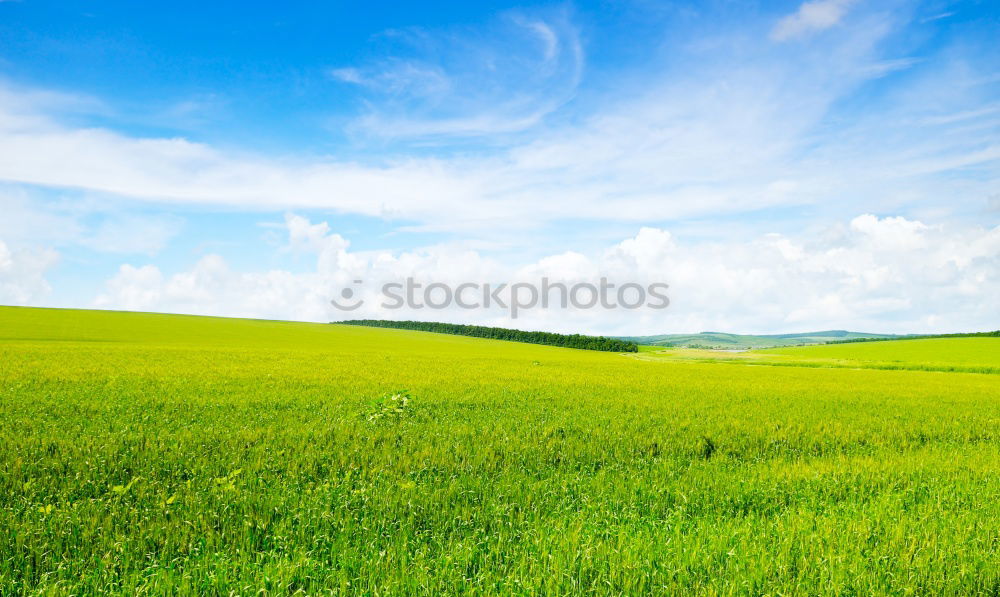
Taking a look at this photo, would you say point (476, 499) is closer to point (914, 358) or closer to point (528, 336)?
point (914, 358)

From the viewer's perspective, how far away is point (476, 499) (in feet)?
23.3

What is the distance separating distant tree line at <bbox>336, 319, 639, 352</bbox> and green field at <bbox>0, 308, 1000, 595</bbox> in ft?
366

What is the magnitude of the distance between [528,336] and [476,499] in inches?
5385

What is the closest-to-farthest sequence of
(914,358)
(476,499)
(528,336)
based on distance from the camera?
(476,499), (914,358), (528,336)

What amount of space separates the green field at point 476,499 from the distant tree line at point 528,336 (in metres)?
111

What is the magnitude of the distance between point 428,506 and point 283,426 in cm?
621

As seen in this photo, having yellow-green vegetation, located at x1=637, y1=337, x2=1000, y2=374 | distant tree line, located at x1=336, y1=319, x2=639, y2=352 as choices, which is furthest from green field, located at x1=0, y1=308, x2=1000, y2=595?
distant tree line, located at x1=336, y1=319, x2=639, y2=352

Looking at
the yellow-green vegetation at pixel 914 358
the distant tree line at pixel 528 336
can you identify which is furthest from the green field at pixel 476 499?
the distant tree line at pixel 528 336

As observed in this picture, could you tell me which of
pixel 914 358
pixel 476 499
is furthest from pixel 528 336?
pixel 476 499

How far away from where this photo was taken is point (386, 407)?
42.2 ft

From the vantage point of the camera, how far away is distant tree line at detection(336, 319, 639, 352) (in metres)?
126

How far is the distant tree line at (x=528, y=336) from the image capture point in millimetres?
126188

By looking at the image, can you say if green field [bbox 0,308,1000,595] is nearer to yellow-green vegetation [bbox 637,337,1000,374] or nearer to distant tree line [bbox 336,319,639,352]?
yellow-green vegetation [bbox 637,337,1000,374]

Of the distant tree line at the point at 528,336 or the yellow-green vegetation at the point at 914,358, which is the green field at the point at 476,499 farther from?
the distant tree line at the point at 528,336
